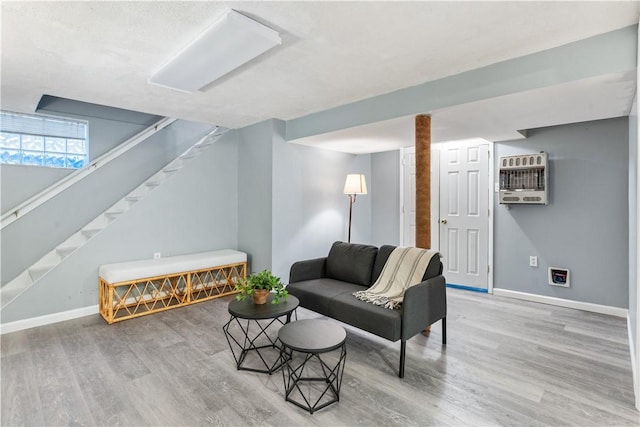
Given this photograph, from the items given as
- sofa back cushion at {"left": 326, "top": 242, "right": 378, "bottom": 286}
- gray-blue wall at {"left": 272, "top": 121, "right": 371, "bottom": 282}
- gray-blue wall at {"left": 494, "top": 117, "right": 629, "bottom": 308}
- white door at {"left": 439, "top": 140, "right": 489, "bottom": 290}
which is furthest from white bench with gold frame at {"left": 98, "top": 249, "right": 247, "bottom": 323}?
gray-blue wall at {"left": 494, "top": 117, "right": 629, "bottom": 308}

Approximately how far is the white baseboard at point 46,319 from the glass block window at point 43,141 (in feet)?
6.39

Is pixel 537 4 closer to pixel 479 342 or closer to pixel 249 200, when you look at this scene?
pixel 479 342

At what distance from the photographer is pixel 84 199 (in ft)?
14.5

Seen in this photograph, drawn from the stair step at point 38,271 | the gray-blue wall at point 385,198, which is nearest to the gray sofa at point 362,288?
the gray-blue wall at point 385,198

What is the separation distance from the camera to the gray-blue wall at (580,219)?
11.7 ft

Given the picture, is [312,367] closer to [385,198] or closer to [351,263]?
[351,263]

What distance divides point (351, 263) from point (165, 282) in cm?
248

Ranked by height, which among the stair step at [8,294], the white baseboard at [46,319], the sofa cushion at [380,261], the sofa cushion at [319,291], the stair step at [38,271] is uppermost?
the sofa cushion at [380,261]

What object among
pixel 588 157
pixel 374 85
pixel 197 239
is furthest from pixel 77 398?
pixel 588 157

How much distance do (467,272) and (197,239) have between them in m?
3.92

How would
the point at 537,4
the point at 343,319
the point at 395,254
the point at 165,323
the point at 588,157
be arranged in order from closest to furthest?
the point at 537,4, the point at 343,319, the point at 395,254, the point at 165,323, the point at 588,157

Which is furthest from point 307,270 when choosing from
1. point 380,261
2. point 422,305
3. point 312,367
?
point 422,305

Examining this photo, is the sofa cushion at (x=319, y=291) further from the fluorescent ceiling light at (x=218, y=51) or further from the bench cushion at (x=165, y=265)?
the fluorescent ceiling light at (x=218, y=51)

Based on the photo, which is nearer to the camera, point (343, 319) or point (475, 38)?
point (475, 38)
